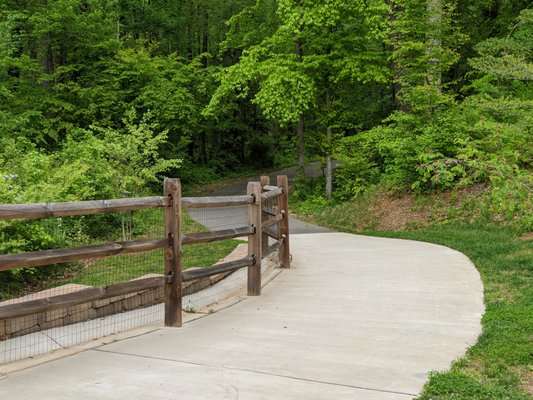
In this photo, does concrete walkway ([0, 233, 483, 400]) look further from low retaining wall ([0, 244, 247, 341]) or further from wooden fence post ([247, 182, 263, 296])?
low retaining wall ([0, 244, 247, 341])

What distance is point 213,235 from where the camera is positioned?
7.04 m

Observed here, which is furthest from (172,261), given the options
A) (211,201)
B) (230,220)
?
(230,220)

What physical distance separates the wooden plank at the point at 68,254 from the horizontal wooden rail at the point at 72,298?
0.30 metres

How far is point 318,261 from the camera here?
1066cm

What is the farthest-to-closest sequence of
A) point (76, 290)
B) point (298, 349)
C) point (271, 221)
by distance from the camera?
point (271, 221) < point (76, 290) < point (298, 349)

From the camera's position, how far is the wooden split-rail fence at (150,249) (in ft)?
15.8

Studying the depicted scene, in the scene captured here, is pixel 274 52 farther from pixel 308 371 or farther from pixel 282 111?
pixel 308 371

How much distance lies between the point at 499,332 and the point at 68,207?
414 centimetres

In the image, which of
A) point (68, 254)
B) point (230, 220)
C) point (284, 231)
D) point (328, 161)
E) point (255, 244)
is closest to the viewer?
point (68, 254)

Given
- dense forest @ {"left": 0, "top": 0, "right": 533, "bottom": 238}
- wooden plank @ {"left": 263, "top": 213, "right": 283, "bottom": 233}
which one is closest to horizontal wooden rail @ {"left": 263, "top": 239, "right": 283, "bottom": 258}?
wooden plank @ {"left": 263, "top": 213, "right": 283, "bottom": 233}

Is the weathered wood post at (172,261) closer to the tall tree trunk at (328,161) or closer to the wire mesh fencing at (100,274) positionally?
the wire mesh fencing at (100,274)

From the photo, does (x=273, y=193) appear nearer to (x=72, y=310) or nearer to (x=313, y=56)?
(x=72, y=310)

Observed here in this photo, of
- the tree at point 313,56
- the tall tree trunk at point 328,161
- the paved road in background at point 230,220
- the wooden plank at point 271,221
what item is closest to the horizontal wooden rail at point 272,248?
the wooden plank at point 271,221

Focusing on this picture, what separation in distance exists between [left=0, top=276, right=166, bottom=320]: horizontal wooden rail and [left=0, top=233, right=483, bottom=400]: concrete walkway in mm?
461
